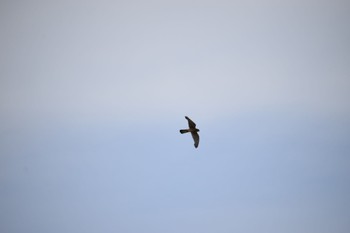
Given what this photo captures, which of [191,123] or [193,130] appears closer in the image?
[191,123]

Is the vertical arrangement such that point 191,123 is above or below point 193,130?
above

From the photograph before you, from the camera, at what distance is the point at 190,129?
35.7m
